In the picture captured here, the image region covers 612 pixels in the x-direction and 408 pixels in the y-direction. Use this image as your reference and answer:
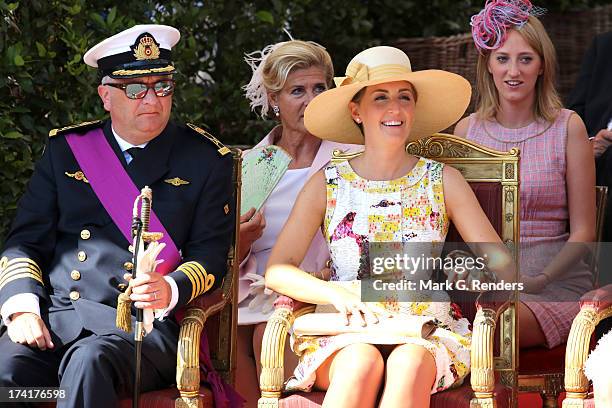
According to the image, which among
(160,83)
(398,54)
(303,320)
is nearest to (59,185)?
(160,83)

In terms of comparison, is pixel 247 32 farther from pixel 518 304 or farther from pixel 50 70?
pixel 518 304

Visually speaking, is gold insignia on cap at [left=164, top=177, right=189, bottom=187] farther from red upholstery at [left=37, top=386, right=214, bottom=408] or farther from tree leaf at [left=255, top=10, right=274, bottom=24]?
tree leaf at [left=255, top=10, right=274, bottom=24]

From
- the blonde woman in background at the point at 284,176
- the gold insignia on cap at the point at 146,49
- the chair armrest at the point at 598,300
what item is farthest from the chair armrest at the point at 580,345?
the gold insignia on cap at the point at 146,49

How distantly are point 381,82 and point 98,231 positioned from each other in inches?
49.0

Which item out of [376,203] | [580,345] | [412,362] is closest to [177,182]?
[376,203]

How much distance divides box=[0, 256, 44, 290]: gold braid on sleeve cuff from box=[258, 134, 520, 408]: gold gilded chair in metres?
0.93

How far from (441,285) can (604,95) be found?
200cm

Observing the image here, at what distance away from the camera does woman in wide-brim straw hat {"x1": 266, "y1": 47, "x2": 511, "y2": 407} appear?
487 cm

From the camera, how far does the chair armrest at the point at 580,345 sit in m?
4.73

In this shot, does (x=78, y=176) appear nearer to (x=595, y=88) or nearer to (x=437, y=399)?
(x=437, y=399)

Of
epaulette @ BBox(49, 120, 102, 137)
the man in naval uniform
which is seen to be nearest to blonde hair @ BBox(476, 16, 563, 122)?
the man in naval uniform

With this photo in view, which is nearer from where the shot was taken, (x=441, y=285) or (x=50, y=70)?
(x=441, y=285)

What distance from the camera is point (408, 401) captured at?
14.9ft

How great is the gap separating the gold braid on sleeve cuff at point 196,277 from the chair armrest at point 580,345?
1.37 meters
